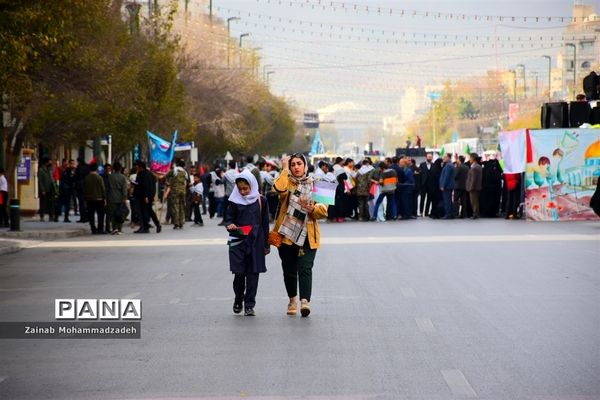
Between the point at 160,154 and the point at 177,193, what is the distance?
6.93 meters

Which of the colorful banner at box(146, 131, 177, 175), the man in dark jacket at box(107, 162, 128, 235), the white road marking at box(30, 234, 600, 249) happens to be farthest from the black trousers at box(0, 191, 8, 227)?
the colorful banner at box(146, 131, 177, 175)

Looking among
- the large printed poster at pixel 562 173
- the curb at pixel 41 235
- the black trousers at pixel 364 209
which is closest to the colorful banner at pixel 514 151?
the large printed poster at pixel 562 173

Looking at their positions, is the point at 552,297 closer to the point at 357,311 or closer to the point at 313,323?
the point at 357,311

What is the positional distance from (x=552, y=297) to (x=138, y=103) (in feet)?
95.2

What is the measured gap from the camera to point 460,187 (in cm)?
4003

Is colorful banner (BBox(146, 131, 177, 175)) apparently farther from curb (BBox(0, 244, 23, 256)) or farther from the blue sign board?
curb (BBox(0, 244, 23, 256))

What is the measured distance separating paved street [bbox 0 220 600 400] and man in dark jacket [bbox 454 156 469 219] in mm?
14882

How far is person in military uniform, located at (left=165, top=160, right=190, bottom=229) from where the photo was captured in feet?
119

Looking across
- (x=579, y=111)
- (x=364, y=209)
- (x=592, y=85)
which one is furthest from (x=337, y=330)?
(x=364, y=209)

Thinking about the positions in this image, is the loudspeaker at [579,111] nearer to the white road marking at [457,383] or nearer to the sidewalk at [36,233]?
the sidewalk at [36,233]

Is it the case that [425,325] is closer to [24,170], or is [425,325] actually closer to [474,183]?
[474,183]

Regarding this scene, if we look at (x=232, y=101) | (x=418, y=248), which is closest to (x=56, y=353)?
(x=418, y=248)

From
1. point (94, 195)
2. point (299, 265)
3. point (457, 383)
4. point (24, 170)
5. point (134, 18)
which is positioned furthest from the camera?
point (134, 18)

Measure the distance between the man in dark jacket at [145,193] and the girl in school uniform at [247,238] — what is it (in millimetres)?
19524
